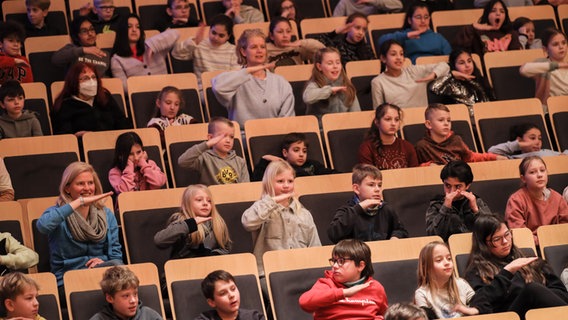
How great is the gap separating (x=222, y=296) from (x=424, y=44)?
130 inches

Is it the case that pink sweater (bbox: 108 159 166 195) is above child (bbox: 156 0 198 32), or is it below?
below

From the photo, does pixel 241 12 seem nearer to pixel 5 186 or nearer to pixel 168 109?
pixel 168 109

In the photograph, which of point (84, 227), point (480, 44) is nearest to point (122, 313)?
point (84, 227)

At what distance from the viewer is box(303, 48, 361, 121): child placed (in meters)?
6.17

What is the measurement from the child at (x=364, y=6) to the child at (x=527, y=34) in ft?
2.74

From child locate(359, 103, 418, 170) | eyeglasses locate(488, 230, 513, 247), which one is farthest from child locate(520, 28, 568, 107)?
eyeglasses locate(488, 230, 513, 247)

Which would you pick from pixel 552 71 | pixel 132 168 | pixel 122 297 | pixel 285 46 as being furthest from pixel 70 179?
pixel 552 71

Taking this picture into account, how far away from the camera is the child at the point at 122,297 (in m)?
4.16

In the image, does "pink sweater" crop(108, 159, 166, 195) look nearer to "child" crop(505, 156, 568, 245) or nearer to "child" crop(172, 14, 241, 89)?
"child" crop(172, 14, 241, 89)

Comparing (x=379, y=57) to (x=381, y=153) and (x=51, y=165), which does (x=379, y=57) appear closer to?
(x=381, y=153)

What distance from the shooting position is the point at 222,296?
13.8 ft

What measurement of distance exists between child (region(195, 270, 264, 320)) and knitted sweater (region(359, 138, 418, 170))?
1.57 metres

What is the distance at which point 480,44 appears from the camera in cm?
705

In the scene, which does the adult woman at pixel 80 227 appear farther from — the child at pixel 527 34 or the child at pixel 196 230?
the child at pixel 527 34
